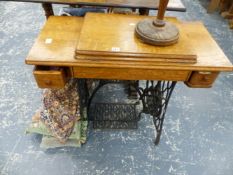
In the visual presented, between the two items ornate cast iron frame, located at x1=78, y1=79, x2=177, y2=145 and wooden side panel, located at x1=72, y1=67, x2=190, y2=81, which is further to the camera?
ornate cast iron frame, located at x1=78, y1=79, x2=177, y2=145

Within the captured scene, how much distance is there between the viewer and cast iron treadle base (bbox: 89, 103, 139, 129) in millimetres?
1575

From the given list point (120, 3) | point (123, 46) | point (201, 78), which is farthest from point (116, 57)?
point (120, 3)

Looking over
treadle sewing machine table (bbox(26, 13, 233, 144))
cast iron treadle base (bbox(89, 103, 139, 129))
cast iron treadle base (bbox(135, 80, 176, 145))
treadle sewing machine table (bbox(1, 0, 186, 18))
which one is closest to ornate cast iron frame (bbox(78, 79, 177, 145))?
cast iron treadle base (bbox(135, 80, 176, 145))

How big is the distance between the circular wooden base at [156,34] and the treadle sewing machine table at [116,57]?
0.02 metres

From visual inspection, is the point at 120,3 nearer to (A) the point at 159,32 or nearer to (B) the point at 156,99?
(A) the point at 159,32

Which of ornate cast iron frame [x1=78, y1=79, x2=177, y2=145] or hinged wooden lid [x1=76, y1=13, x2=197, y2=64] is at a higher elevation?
hinged wooden lid [x1=76, y1=13, x2=197, y2=64]

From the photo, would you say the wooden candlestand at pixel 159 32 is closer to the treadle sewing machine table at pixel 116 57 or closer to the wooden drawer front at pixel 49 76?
the treadle sewing machine table at pixel 116 57

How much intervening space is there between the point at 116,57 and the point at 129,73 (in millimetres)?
106

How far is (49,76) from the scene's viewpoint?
37.3 inches

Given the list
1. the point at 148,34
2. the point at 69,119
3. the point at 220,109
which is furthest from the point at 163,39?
the point at 220,109

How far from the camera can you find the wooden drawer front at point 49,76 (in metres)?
0.94

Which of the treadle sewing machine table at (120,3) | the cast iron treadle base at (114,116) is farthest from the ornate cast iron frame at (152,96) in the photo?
the treadle sewing machine table at (120,3)

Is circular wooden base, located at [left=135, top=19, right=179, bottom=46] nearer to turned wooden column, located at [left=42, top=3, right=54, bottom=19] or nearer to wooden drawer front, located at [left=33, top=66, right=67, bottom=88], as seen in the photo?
wooden drawer front, located at [left=33, top=66, right=67, bottom=88]

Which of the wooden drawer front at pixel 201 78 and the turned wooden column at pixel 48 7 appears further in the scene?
the turned wooden column at pixel 48 7
